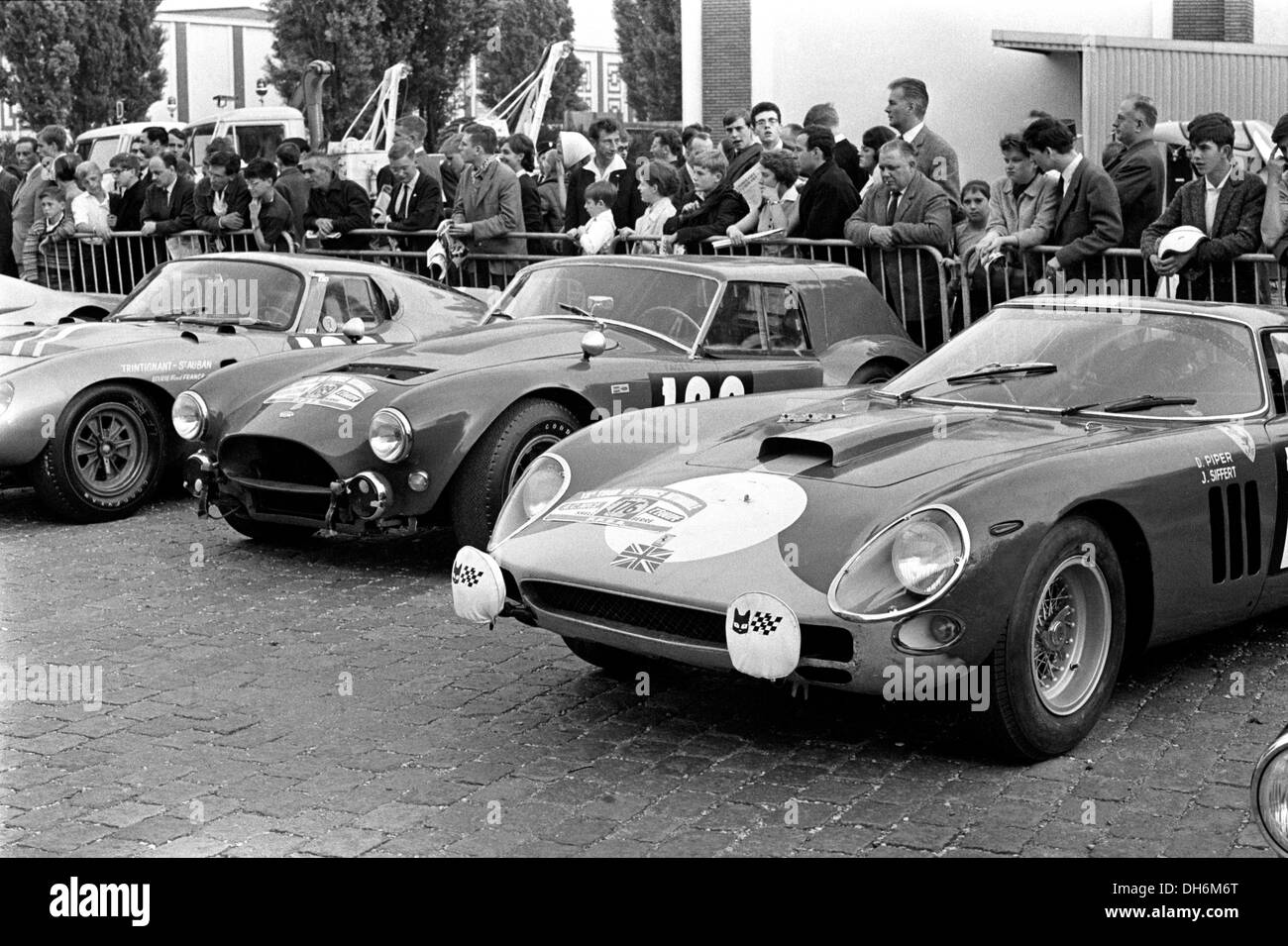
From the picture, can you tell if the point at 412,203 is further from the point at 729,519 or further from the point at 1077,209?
the point at 729,519

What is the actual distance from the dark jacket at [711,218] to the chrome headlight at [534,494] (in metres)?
4.94

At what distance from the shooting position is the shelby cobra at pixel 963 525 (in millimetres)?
4137

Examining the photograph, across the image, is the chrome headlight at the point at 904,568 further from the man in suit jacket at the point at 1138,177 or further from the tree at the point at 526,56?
the tree at the point at 526,56

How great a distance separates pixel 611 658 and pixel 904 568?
1.37m

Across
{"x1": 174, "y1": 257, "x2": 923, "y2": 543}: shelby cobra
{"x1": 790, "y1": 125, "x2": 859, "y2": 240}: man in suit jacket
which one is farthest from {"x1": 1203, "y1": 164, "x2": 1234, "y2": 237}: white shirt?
{"x1": 790, "y1": 125, "x2": 859, "y2": 240}: man in suit jacket

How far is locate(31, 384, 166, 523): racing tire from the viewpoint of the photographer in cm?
786

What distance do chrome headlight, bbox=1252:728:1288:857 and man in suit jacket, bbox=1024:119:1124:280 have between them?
20.7 ft

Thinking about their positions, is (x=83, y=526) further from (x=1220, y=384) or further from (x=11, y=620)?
(x=1220, y=384)

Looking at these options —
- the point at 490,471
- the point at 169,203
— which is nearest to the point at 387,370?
the point at 490,471

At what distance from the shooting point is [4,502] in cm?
880

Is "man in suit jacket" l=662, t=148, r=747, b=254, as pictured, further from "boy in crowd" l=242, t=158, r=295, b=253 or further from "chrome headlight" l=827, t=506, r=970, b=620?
"chrome headlight" l=827, t=506, r=970, b=620

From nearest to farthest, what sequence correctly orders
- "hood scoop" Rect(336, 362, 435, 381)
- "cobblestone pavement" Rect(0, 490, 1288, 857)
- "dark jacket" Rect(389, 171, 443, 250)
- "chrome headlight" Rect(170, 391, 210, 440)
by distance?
1. "cobblestone pavement" Rect(0, 490, 1288, 857)
2. "hood scoop" Rect(336, 362, 435, 381)
3. "chrome headlight" Rect(170, 391, 210, 440)
4. "dark jacket" Rect(389, 171, 443, 250)
